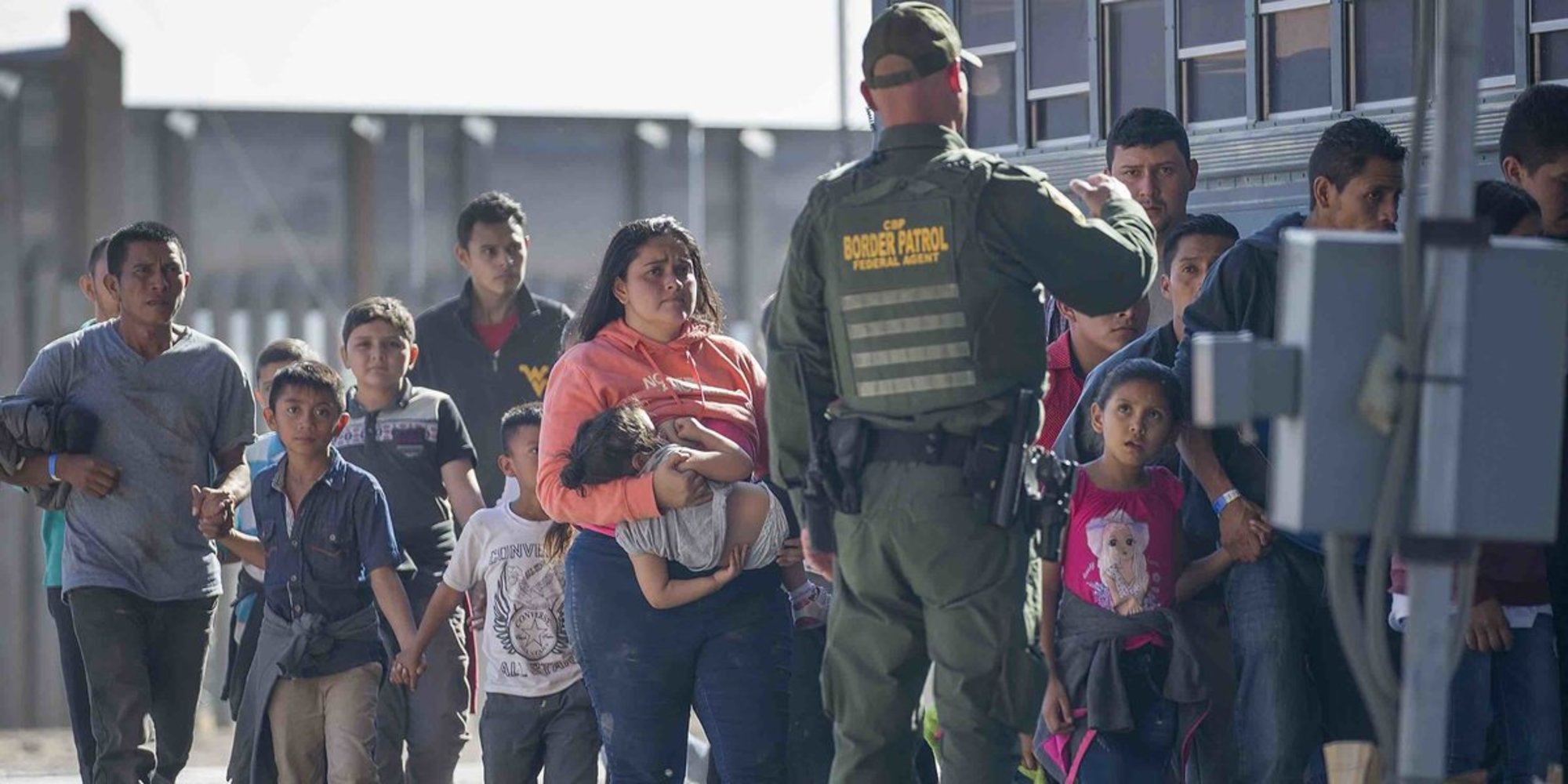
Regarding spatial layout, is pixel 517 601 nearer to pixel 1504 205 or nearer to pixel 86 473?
pixel 86 473

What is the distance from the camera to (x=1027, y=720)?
5.55 meters

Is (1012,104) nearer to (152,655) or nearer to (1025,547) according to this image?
(152,655)

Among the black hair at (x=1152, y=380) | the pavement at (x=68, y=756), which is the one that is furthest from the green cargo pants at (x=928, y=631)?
the pavement at (x=68, y=756)

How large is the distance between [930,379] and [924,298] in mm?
186

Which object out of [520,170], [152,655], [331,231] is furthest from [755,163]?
[152,655]

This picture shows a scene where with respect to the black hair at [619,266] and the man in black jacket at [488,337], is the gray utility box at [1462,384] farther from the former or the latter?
the man in black jacket at [488,337]

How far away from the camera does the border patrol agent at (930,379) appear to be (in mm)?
5492

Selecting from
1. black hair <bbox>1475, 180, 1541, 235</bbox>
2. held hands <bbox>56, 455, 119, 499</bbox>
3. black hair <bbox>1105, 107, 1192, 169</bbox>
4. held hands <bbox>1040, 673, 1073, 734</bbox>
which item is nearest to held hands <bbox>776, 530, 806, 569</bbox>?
held hands <bbox>1040, 673, 1073, 734</bbox>

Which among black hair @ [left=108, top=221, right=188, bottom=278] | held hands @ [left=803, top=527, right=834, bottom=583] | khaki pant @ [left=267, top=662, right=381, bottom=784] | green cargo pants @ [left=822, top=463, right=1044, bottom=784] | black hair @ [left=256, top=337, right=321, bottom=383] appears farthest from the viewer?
black hair @ [left=256, top=337, right=321, bottom=383]

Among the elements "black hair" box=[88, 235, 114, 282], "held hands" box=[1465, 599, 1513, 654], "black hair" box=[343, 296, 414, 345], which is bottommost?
"held hands" box=[1465, 599, 1513, 654]

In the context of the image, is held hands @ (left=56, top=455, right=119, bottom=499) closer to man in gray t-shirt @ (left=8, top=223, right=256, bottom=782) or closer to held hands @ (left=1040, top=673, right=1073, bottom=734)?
man in gray t-shirt @ (left=8, top=223, right=256, bottom=782)

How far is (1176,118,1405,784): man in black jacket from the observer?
638cm

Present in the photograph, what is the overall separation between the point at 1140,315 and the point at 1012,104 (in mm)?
4078

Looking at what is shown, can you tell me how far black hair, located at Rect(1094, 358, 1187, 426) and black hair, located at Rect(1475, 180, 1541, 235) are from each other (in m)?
0.90
